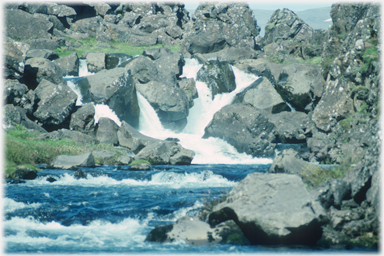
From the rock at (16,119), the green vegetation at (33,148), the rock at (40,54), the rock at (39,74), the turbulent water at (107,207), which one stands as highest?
the rock at (40,54)

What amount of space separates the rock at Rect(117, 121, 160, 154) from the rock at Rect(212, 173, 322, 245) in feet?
60.3

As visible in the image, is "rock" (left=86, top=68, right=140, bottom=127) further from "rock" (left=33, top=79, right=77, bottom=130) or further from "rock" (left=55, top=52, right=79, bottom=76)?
"rock" (left=55, top=52, right=79, bottom=76)

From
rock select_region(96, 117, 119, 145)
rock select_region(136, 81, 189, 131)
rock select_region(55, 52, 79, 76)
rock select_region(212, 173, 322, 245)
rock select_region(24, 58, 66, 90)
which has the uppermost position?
rock select_region(55, 52, 79, 76)

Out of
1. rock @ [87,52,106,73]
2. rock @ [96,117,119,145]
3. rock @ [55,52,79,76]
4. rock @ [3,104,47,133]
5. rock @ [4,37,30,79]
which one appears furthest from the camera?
rock @ [87,52,106,73]

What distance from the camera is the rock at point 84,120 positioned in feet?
106

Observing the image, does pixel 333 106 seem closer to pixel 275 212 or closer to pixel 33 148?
pixel 33 148

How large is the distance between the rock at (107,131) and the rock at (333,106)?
17.1 metres

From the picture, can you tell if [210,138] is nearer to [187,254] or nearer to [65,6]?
[187,254]

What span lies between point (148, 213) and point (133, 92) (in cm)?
2419

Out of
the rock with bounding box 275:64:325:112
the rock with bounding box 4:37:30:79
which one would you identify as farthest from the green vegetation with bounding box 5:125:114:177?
the rock with bounding box 275:64:325:112

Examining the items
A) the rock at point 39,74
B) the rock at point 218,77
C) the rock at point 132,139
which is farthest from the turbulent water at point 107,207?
the rock at point 218,77

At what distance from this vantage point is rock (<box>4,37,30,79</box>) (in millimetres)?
32781

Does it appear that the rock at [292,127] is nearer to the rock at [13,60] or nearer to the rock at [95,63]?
the rock at [95,63]

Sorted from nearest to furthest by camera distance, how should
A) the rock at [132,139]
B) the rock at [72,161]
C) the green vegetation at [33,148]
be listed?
the green vegetation at [33,148] → the rock at [72,161] → the rock at [132,139]
